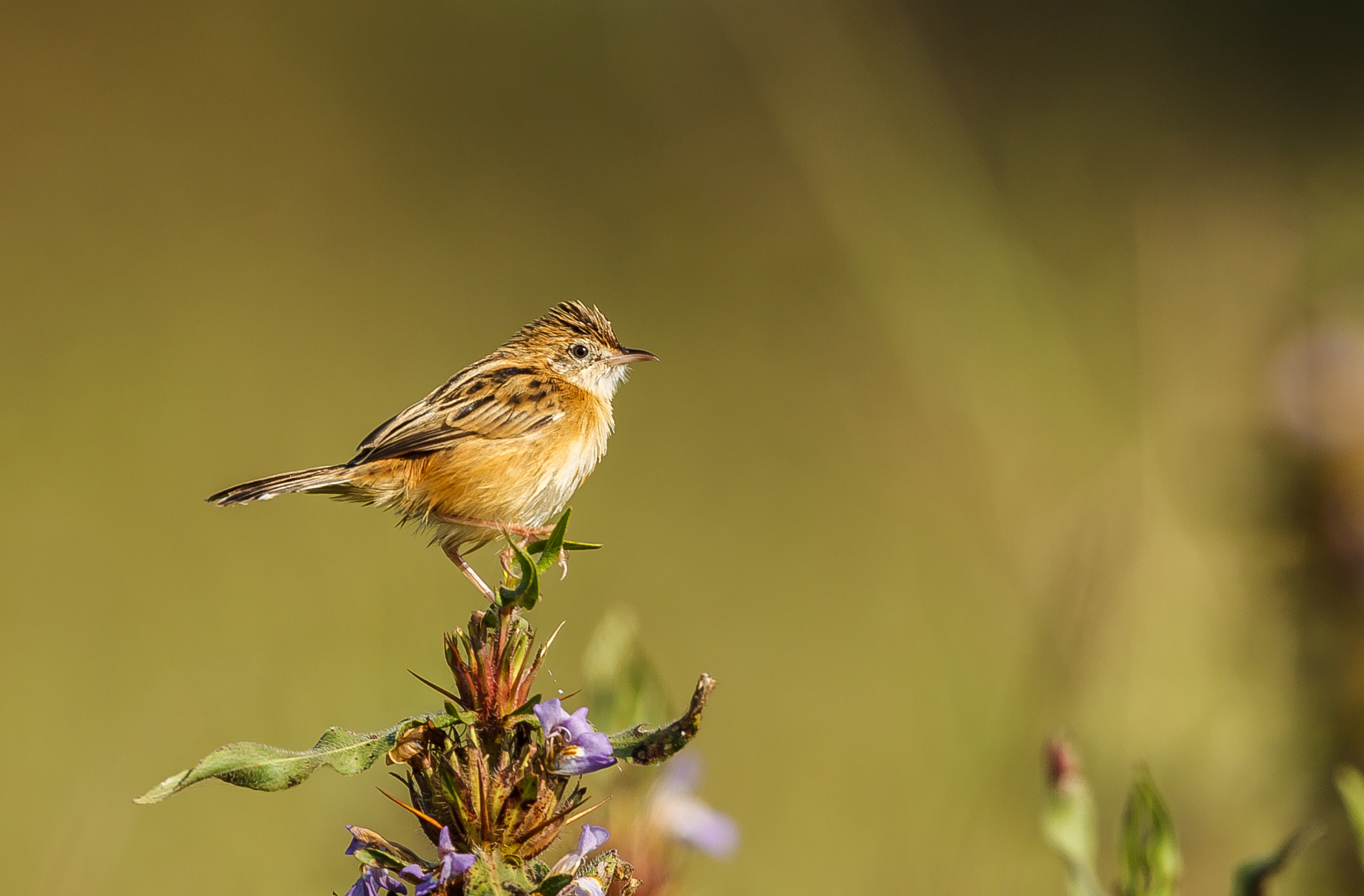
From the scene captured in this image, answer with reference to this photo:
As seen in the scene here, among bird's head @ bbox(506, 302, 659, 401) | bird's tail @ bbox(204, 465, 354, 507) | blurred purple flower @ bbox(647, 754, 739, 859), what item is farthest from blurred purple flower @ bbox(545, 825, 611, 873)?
bird's head @ bbox(506, 302, 659, 401)

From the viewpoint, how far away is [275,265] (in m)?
11.2

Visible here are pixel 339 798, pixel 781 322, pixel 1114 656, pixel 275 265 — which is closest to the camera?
pixel 339 798

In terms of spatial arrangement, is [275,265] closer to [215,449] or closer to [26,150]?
[26,150]

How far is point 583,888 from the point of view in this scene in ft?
3.66

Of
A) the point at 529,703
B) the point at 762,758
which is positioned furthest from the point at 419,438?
the point at 762,758

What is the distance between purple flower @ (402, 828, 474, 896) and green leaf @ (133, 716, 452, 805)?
0.10 metres

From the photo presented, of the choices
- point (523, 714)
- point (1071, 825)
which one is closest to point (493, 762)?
point (523, 714)

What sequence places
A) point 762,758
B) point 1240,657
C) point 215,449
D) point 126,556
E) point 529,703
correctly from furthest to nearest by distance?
point 215,449 < point 126,556 < point 762,758 < point 1240,657 < point 529,703

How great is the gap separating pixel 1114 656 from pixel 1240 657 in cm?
31

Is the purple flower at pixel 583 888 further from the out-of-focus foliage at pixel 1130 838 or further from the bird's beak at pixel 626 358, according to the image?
the bird's beak at pixel 626 358

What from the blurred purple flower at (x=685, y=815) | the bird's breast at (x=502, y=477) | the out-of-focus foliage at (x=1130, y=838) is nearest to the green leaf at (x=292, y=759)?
the blurred purple flower at (x=685, y=815)

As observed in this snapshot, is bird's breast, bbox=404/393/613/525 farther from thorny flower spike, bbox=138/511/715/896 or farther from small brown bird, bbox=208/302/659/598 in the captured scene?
thorny flower spike, bbox=138/511/715/896

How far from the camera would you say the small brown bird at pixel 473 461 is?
8.58ft

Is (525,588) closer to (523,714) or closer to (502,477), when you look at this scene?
(523,714)
